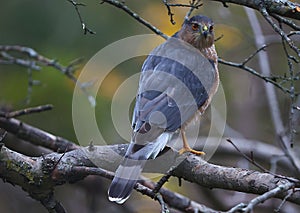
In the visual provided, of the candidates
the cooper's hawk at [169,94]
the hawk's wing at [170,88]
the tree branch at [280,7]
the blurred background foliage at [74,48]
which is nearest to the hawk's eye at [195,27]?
the cooper's hawk at [169,94]

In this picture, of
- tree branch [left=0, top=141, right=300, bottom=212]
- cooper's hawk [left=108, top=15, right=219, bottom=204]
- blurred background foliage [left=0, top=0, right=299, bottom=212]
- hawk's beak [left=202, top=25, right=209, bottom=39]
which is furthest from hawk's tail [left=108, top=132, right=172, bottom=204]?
blurred background foliage [left=0, top=0, right=299, bottom=212]

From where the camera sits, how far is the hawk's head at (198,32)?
484cm

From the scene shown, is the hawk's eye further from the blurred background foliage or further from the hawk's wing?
the blurred background foliage

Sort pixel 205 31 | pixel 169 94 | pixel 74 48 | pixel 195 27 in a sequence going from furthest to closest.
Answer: pixel 74 48 < pixel 195 27 < pixel 205 31 < pixel 169 94

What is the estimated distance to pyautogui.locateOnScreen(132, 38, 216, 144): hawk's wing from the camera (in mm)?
3904

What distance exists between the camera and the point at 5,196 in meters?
6.51

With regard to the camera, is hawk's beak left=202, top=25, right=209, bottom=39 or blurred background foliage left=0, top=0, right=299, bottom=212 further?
blurred background foliage left=0, top=0, right=299, bottom=212

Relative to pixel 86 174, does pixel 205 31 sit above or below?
above

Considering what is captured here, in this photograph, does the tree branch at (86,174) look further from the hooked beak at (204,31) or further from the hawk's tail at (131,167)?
the hooked beak at (204,31)

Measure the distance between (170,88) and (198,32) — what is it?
858 mm

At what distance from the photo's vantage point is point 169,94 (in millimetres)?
4203

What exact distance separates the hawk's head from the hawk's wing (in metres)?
0.08

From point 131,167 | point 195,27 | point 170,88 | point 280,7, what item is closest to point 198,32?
point 195,27

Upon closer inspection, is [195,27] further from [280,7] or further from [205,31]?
[280,7]
